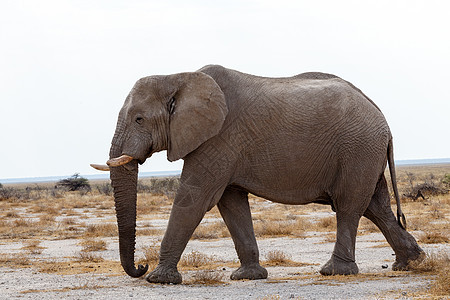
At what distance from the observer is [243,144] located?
985 cm

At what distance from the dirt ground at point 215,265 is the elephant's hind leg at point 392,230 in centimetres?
30

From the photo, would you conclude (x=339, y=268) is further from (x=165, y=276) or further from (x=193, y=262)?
(x=193, y=262)

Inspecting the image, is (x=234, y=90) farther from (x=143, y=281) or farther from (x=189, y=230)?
(x=143, y=281)

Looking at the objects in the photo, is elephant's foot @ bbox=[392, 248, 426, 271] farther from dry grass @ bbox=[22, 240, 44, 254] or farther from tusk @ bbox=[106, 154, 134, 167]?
dry grass @ bbox=[22, 240, 44, 254]

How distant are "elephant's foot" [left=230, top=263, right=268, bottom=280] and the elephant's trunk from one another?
5.02 feet

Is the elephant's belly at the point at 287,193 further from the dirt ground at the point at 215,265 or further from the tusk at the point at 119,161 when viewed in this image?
the tusk at the point at 119,161

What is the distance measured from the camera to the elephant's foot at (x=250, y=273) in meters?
10.2

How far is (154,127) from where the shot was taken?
384 inches

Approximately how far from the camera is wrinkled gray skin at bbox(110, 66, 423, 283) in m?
Result: 9.64

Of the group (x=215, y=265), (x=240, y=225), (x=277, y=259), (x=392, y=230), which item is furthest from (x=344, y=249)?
(x=215, y=265)

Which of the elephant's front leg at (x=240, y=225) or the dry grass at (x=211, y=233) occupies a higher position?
the elephant's front leg at (x=240, y=225)

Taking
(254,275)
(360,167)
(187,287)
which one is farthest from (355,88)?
(187,287)

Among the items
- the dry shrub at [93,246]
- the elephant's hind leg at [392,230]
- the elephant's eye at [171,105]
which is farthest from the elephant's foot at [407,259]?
the dry shrub at [93,246]

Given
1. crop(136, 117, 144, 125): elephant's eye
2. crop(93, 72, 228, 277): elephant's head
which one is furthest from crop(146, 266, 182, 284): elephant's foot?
crop(136, 117, 144, 125): elephant's eye
